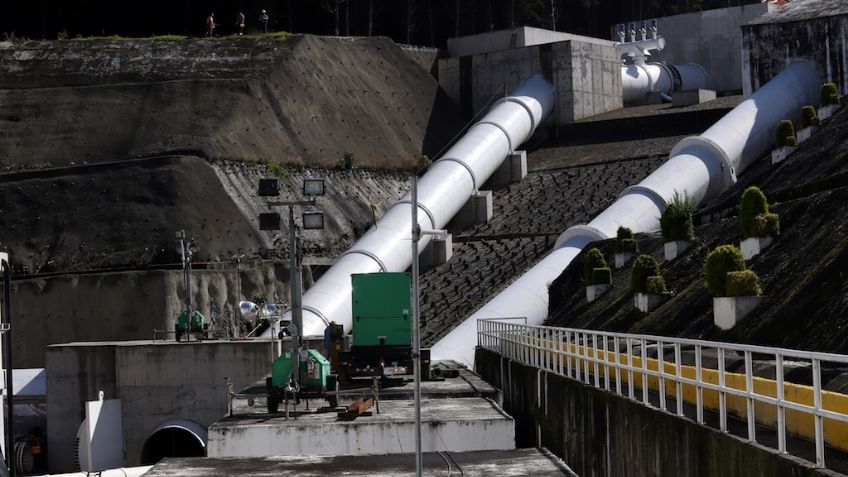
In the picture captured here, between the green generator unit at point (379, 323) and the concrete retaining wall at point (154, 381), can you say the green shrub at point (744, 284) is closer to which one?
the green generator unit at point (379, 323)

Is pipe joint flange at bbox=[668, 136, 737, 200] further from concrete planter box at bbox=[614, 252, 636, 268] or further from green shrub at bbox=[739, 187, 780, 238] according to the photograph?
green shrub at bbox=[739, 187, 780, 238]

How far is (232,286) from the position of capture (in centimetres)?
6562

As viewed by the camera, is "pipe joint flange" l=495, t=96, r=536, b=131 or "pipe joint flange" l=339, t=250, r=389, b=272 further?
"pipe joint flange" l=495, t=96, r=536, b=131

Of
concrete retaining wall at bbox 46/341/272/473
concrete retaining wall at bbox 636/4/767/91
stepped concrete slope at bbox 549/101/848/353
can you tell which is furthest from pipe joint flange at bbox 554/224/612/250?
concrete retaining wall at bbox 636/4/767/91

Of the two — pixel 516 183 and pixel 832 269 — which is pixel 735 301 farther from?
pixel 516 183

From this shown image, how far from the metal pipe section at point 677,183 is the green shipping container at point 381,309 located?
1131 cm

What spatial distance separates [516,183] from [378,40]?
17.0 m

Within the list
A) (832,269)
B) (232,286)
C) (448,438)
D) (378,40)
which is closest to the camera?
(448,438)

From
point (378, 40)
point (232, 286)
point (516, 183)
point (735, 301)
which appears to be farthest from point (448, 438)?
point (378, 40)

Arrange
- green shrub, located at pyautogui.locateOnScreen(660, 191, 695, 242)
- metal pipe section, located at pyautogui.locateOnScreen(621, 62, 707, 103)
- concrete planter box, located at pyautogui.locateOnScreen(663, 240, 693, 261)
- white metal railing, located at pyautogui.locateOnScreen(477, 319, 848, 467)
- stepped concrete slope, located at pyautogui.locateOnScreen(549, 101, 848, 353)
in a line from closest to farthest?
white metal railing, located at pyautogui.locateOnScreen(477, 319, 848, 467) → stepped concrete slope, located at pyautogui.locateOnScreen(549, 101, 848, 353) → green shrub, located at pyautogui.locateOnScreen(660, 191, 695, 242) → concrete planter box, located at pyautogui.locateOnScreen(663, 240, 693, 261) → metal pipe section, located at pyautogui.locateOnScreen(621, 62, 707, 103)

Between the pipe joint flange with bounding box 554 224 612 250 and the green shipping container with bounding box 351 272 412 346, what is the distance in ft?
61.8

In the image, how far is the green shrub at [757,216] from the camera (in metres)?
38.9

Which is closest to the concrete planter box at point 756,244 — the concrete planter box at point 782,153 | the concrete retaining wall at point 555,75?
the concrete planter box at point 782,153

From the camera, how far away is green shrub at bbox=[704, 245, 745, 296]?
3494cm
